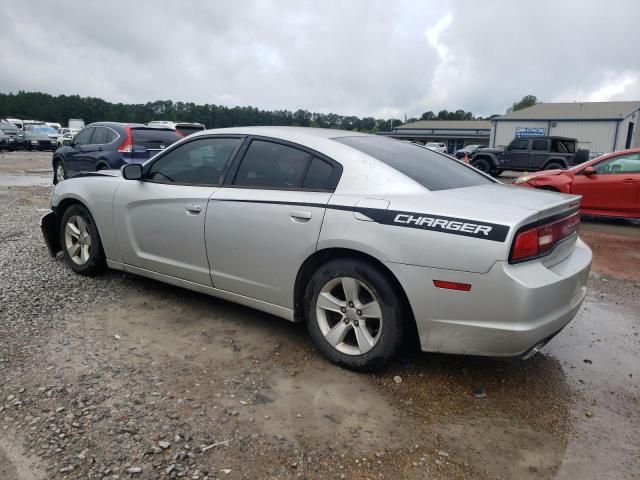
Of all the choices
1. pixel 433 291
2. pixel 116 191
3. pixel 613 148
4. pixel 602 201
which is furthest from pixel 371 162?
pixel 613 148

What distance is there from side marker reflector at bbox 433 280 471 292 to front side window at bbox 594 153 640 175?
7.93m

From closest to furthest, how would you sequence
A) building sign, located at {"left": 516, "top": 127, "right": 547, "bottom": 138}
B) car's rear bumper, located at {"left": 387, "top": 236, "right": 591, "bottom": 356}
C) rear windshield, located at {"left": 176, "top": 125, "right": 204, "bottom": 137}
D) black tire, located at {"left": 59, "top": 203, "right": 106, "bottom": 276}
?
1. car's rear bumper, located at {"left": 387, "top": 236, "right": 591, "bottom": 356}
2. black tire, located at {"left": 59, "top": 203, "right": 106, "bottom": 276}
3. rear windshield, located at {"left": 176, "top": 125, "right": 204, "bottom": 137}
4. building sign, located at {"left": 516, "top": 127, "right": 547, "bottom": 138}

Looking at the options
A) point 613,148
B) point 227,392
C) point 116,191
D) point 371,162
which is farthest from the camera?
point 613,148

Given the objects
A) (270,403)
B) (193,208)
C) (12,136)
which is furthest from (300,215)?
(12,136)

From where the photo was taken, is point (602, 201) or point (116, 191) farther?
point (602, 201)

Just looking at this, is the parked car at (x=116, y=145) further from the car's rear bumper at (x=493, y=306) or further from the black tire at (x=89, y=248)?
the car's rear bumper at (x=493, y=306)

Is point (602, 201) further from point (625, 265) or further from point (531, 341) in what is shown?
point (531, 341)

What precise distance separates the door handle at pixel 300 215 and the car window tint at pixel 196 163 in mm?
820

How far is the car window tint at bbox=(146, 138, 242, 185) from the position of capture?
3.85 metres

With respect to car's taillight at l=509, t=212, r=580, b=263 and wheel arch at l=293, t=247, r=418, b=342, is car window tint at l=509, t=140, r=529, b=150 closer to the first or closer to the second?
car's taillight at l=509, t=212, r=580, b=263

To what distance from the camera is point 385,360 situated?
303 centimetres

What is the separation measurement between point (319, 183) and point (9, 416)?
7.17 ft

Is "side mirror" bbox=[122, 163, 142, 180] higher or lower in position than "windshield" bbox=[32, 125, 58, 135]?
lower

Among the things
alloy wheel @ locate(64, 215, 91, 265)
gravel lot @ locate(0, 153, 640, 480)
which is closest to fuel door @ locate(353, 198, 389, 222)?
gravel lot @ locate(0, 153, 640, 480)
